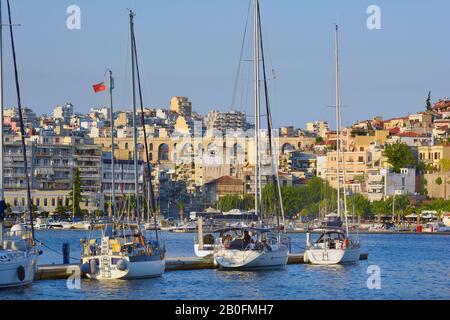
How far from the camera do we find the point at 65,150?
122 metres

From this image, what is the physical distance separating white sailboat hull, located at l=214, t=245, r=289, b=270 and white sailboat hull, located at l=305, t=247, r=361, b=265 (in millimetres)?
3155

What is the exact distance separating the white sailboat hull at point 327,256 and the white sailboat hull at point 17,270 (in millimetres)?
12313

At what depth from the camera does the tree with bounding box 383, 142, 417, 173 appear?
120875 mm

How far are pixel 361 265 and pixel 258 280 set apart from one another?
28.5ft

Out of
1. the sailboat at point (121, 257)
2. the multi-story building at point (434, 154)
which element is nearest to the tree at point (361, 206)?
the multi-story building at point (434, 154)

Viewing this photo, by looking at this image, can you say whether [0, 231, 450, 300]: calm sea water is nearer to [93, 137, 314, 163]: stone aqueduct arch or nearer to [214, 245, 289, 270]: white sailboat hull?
[214, 245, 289, 270]: white sailboat hull

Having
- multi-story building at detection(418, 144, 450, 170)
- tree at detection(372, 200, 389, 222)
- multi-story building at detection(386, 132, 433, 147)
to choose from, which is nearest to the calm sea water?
tree at detection(372, 200, 389, 222)

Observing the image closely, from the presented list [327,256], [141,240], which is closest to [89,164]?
[327,256]

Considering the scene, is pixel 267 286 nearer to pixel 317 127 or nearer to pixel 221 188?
pixel 221 188

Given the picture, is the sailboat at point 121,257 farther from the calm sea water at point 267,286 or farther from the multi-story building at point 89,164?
the multi-story building at point 89,164

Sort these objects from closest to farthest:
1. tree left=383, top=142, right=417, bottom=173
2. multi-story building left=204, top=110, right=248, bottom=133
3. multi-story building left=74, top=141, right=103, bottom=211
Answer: tree left=383, top=142, right=417, bottom=173
multi-story building left=74, top=141, right=103, bottom=211
multi-story building left=204, top=110, right=248, bottom=133

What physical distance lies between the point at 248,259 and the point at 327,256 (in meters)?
5.13

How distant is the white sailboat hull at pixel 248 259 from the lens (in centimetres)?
3816
